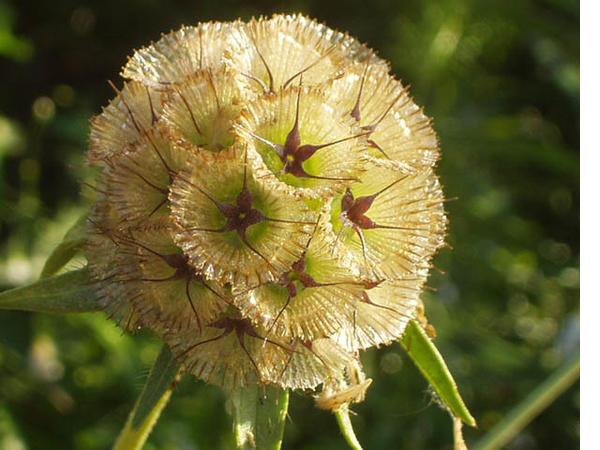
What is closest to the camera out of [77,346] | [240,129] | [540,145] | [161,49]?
[240,129]

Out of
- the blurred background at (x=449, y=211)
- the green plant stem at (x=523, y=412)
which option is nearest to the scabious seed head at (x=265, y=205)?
the green plant stem at (x=523, y=412)

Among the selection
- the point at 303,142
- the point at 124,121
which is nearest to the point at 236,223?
the point at 303,142

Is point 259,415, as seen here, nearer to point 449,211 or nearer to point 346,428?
point 346,428

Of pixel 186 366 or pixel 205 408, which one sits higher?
pixel 186 366

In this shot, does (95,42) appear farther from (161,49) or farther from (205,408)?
(161,49)

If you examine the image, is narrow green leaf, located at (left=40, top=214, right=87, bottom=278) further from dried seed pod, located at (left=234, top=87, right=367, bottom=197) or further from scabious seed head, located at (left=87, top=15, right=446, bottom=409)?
dried seed pod, located at (left=234, top=87, right=367, bottom=197)

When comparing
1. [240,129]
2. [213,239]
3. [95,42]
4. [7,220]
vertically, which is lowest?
[7,220]

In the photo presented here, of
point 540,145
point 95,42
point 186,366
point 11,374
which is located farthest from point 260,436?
point 95,42
